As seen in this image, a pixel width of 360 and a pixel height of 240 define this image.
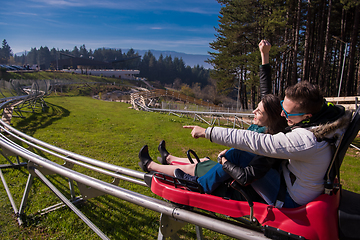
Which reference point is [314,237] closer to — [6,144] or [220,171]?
[220,171]

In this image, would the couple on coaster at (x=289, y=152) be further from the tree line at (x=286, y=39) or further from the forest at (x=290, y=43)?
the tree line at (x=286, y=39)

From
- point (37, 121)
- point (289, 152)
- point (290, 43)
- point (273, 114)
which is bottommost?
point (37, 121)

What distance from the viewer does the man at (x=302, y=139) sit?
1.70 metres

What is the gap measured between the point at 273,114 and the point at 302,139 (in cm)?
76

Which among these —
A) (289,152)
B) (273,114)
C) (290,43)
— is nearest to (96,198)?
(273,114)

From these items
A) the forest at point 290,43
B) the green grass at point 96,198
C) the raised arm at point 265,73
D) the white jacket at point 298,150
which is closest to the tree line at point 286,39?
the forest at point 290,43

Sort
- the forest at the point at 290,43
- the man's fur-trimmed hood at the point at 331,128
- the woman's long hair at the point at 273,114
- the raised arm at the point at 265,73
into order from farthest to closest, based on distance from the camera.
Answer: the forest at the point at 290,43, the raised arm at the point at 265,73, the woman's long hair at the point at 273,114, the man's fur-trimmed hood at the point at 331,128

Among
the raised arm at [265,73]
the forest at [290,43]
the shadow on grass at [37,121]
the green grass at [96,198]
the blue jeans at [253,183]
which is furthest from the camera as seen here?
the forest at [290,43]

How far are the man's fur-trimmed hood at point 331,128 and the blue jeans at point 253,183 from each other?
1.93ft

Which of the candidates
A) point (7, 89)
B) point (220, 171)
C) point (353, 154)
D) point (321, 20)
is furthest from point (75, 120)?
point (321, 20)

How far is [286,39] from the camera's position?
23453mm

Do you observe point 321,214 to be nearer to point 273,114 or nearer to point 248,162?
point 248,162

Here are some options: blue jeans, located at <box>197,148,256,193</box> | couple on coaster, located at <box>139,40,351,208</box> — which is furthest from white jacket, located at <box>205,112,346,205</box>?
blue jeans, located at <box>197,148,256,193</box>

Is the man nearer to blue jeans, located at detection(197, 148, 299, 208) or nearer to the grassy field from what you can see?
blue jeans, located at detection(197, 148, 299, 208)
